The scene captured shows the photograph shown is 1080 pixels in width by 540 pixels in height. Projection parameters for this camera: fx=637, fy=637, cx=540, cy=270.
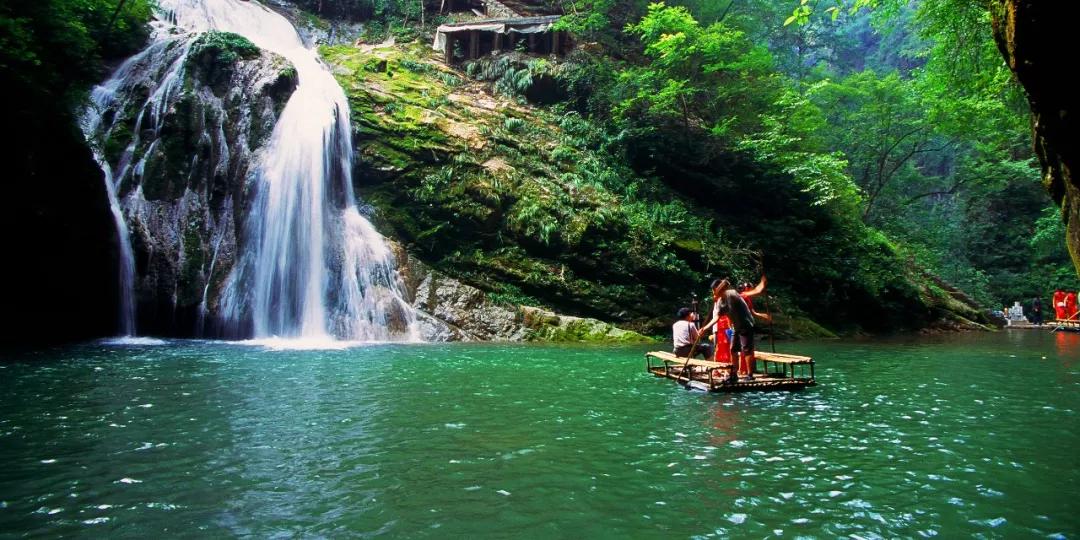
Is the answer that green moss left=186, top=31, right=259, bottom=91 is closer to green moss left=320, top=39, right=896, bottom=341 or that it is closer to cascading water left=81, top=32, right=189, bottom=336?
cascading water left=81, top=32, right=189, bottom=336

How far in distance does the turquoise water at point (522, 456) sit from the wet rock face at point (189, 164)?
7800 mm

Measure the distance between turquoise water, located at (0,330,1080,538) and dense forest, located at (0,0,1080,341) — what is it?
7.27 meters

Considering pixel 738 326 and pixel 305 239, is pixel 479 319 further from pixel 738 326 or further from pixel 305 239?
pixel 738 326

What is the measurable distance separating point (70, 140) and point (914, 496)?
18.4m

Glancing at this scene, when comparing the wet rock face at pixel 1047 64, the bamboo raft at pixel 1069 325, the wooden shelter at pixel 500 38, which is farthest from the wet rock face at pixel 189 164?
the bamboo raft at pixel 1069 325

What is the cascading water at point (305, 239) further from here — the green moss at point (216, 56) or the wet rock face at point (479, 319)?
the wet rock face at point (479, 319)

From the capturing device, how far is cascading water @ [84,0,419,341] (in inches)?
730

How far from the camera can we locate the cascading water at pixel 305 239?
18547 mm

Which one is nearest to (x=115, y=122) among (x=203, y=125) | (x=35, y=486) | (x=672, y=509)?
(x=203, y=125)

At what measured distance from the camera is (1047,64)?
14.1ft

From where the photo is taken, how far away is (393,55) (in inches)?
1129

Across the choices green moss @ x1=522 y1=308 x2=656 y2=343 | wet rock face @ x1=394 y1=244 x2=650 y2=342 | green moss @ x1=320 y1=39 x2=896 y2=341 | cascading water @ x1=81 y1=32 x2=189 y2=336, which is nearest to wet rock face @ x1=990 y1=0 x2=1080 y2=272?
green moss @ x1=522 y1=308 x2=656 y2=343

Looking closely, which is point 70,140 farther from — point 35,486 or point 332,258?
point 35,486

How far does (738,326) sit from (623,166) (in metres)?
16.6
